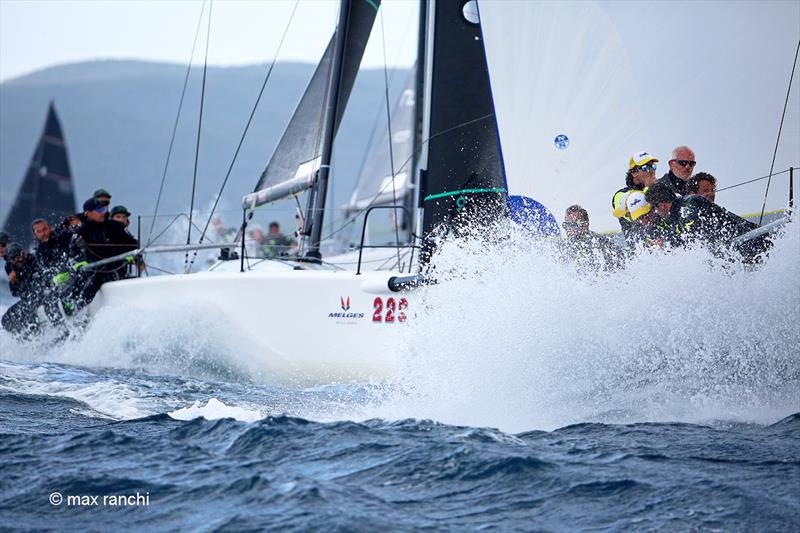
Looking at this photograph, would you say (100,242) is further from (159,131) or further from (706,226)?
(159,131)

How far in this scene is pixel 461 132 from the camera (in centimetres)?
736

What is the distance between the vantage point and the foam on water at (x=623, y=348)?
487 centimetres

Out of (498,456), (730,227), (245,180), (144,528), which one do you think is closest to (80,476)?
(144,528)

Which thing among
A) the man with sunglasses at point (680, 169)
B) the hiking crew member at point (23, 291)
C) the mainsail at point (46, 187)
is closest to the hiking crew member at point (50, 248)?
the hiking crew member at point (23, 291)

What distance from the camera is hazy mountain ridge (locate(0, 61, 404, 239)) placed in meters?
103

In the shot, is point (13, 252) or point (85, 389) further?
point (13, 252)

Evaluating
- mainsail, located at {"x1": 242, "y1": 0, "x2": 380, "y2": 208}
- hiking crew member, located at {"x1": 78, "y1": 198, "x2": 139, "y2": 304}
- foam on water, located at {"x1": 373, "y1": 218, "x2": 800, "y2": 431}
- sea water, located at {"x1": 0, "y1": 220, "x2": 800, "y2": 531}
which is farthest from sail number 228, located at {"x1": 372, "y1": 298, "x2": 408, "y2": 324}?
hiking crew member, located at {"x1": 78, "y1": 198, "x2": 139, "y2": 304}

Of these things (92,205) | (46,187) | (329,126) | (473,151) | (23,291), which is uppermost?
(46,187)

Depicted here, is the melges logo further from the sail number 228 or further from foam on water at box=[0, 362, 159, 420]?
foam on water at box=[0, 362, 159, 420]

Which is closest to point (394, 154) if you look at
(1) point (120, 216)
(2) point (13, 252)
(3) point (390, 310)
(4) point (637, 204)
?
(1) point (120, 216)

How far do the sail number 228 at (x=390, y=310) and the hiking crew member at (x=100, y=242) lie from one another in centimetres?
335

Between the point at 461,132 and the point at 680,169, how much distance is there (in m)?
1.78

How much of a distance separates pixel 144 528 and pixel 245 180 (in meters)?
102

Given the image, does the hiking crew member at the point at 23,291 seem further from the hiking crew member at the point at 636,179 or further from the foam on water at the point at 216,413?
the hiking crew member at the point at 636,179
